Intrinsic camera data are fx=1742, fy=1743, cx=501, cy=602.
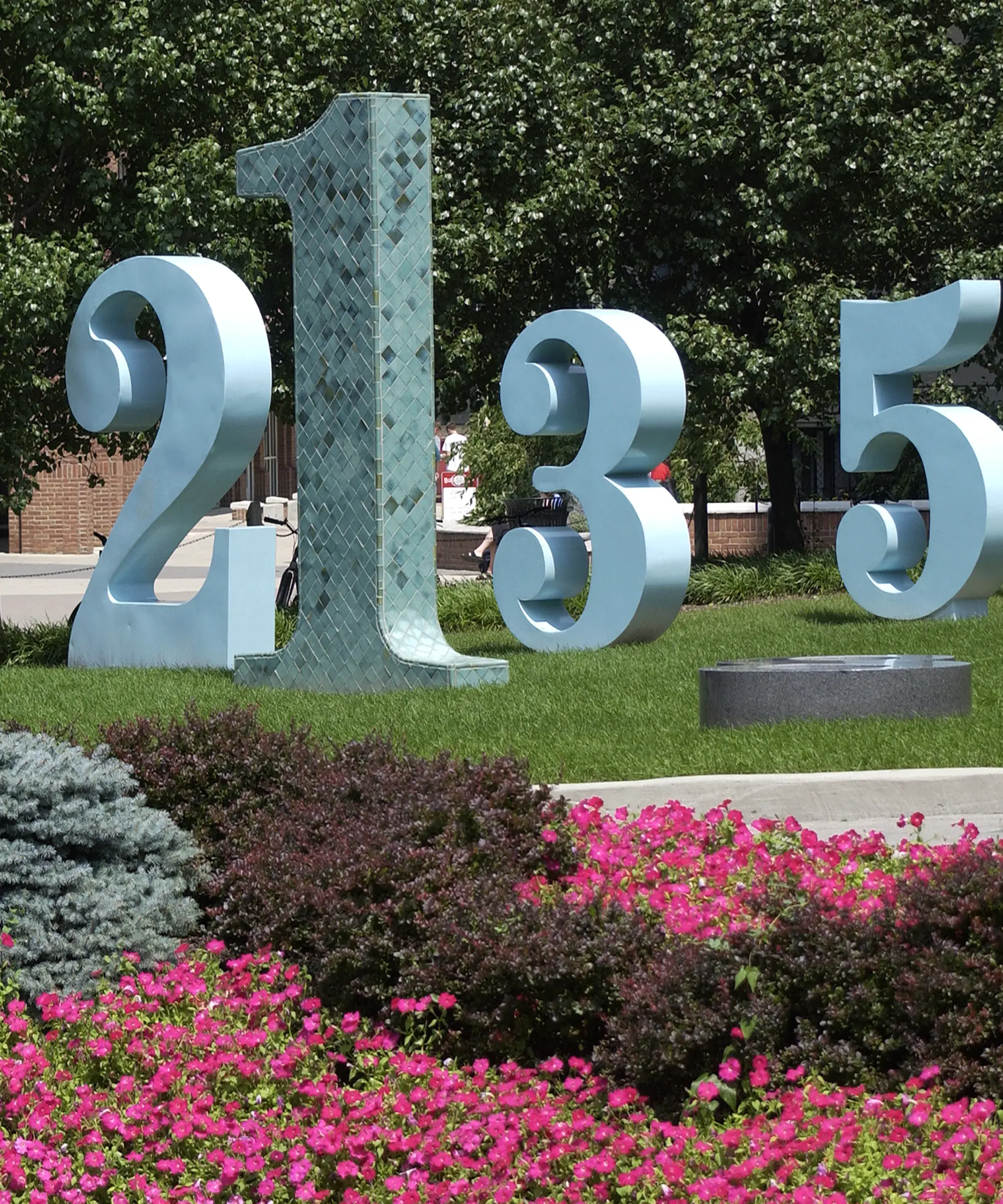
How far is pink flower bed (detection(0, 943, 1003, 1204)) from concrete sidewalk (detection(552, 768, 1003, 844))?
2.58 metres

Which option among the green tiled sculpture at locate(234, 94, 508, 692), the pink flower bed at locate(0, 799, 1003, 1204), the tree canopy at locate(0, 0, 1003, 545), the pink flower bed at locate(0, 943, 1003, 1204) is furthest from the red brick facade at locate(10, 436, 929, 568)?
the pink flower bed at locate(0, 943, 1003, 1204)

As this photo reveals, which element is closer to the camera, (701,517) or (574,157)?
(574,157)

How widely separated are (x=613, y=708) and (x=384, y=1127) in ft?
20.8

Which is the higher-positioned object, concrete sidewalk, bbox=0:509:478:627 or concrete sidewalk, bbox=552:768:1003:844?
concrete sidewalk, bbox=0:509:478:627

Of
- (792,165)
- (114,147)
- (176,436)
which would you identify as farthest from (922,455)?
(114,147)

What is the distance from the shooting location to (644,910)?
19.8 ft

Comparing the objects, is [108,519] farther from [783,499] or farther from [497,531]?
[783,499]

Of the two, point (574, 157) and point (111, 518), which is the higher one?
point (574, 157)

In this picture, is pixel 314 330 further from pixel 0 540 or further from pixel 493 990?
pixel 0 540

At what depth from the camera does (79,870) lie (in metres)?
6.06

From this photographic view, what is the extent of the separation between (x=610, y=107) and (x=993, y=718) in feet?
48.0

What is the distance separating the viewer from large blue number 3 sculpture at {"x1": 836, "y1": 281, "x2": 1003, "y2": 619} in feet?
52.1

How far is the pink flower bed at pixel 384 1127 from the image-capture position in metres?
4.29

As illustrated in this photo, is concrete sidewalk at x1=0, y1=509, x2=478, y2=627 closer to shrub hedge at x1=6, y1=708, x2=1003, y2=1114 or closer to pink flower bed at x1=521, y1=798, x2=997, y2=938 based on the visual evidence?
shrub hedge at x1=6, y1=708, x2=1003, y2=1114
